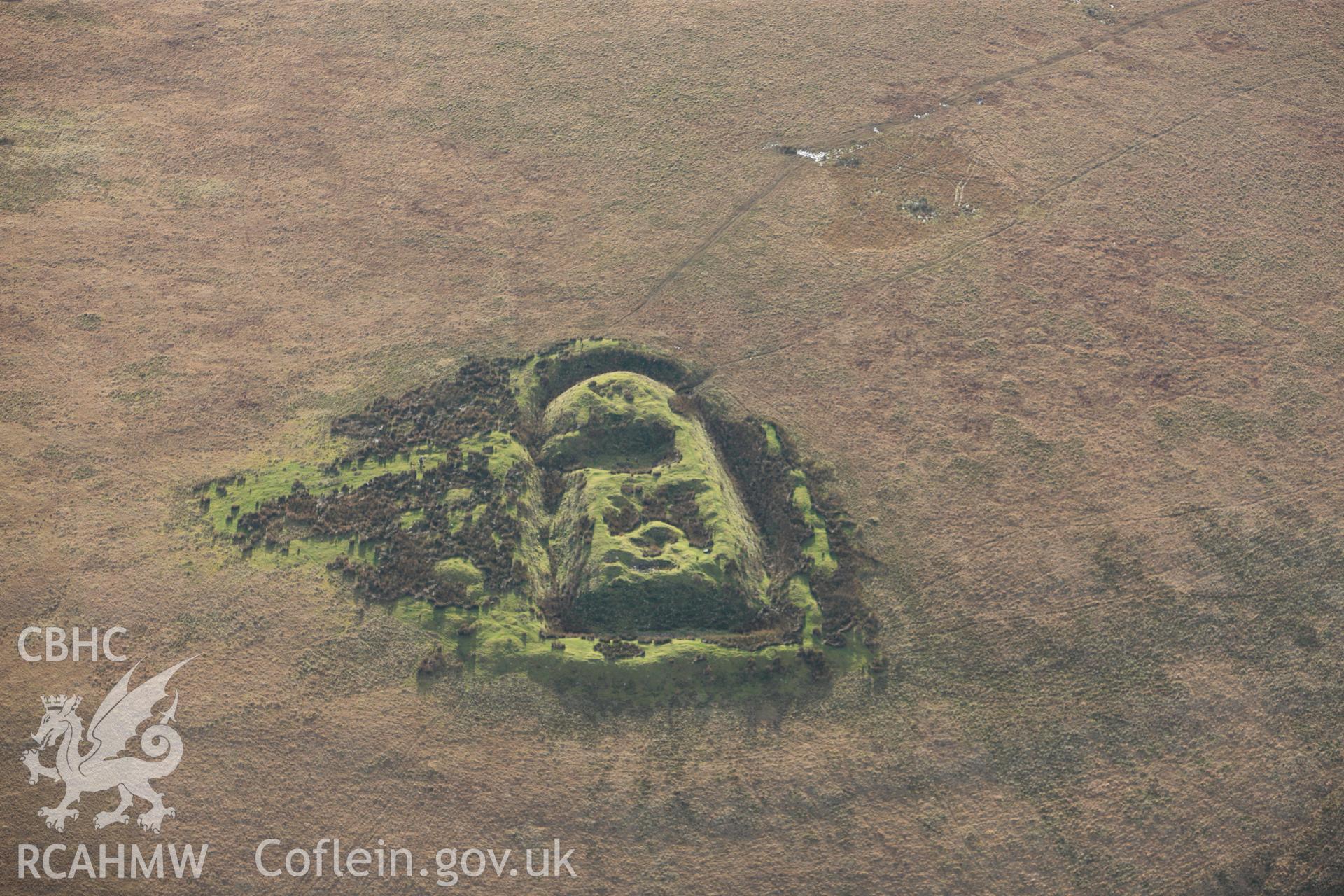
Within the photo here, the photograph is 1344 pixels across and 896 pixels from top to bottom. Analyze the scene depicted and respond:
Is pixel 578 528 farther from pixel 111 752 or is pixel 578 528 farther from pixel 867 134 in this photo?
pixel 867 134

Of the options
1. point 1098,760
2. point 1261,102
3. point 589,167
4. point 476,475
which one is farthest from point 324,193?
point 1261,102

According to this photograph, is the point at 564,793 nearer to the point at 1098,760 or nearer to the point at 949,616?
the point at 949,616

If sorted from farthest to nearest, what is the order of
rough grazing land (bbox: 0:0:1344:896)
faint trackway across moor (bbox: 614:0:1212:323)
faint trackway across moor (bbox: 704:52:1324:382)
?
faint trackway across moor (bbox: 614:0:1212:323) < faint trackway across moor (bbox: 704:52:1324:382) < rough grazing land (bbox: 0:0:1344:896)

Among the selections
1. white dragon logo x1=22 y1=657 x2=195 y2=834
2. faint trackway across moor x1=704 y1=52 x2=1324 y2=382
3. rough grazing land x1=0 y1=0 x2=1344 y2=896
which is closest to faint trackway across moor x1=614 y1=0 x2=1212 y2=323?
rough grazing land x1=0 y1=0 x2=1344 y2=896

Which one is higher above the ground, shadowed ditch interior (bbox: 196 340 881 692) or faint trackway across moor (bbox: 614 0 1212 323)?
faint trackway across moor (bbox: 614 0 1212 323)

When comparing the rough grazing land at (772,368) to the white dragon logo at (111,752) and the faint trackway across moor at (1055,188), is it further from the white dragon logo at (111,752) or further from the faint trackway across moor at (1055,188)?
the white dragon logo at (111,752)

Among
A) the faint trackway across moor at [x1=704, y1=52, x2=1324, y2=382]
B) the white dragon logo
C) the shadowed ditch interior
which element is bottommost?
the white dragon logo

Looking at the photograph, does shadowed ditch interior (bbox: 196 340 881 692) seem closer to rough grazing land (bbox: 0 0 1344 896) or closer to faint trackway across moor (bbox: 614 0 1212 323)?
rough grazing land (bbox: 0 0 1344 896)
